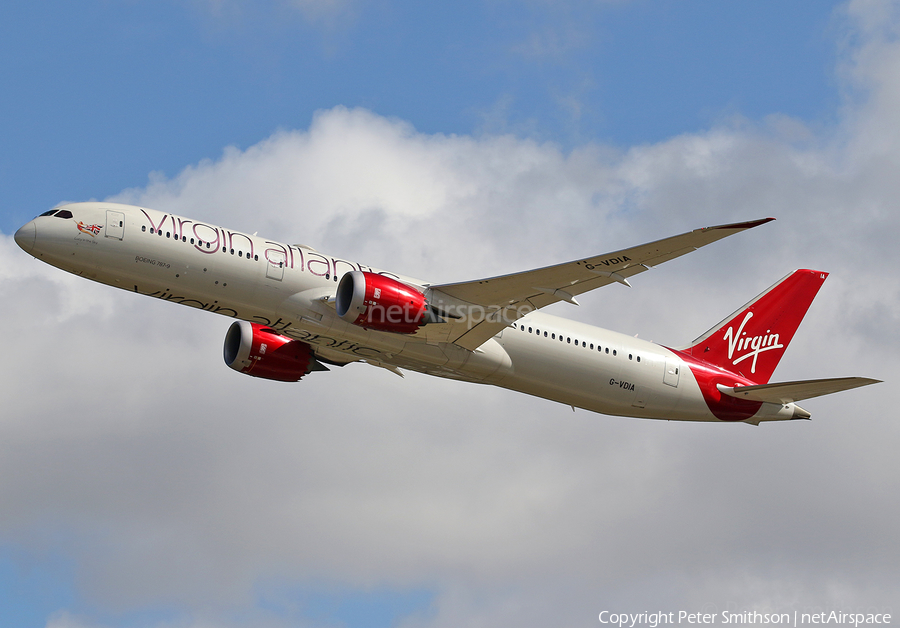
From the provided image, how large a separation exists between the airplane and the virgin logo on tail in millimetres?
1742

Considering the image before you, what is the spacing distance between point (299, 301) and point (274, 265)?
1.55 metres

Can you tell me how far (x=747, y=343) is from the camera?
4731cm

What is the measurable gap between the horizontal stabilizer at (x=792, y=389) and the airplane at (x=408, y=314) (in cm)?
7

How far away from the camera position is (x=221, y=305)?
35.8m

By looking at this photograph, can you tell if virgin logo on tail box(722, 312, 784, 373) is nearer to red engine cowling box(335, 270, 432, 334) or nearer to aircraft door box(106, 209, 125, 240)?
red engine cowling box(335, 270, 432, 334)

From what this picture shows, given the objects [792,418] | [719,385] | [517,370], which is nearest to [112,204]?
[517,370]

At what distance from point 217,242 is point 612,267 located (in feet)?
45.4

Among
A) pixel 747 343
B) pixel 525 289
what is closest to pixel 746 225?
pixel 525 289

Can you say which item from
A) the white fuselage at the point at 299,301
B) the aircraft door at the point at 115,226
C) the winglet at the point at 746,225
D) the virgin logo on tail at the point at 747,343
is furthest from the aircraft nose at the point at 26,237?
the virgin logo on tail at the point at 747,343

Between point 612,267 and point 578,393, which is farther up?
point 612,267

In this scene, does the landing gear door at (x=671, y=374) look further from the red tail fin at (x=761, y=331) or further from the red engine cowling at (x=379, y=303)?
the red engine cowling at (x=379, y=303)

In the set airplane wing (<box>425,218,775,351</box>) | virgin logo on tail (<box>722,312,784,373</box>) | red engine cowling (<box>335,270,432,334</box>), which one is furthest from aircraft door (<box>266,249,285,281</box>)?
virgin logo on tail (<box>722,312,784,373</box>)

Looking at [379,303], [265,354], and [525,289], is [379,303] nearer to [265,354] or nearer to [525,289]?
[525,289]

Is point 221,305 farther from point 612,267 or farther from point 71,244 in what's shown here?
point 612,267
